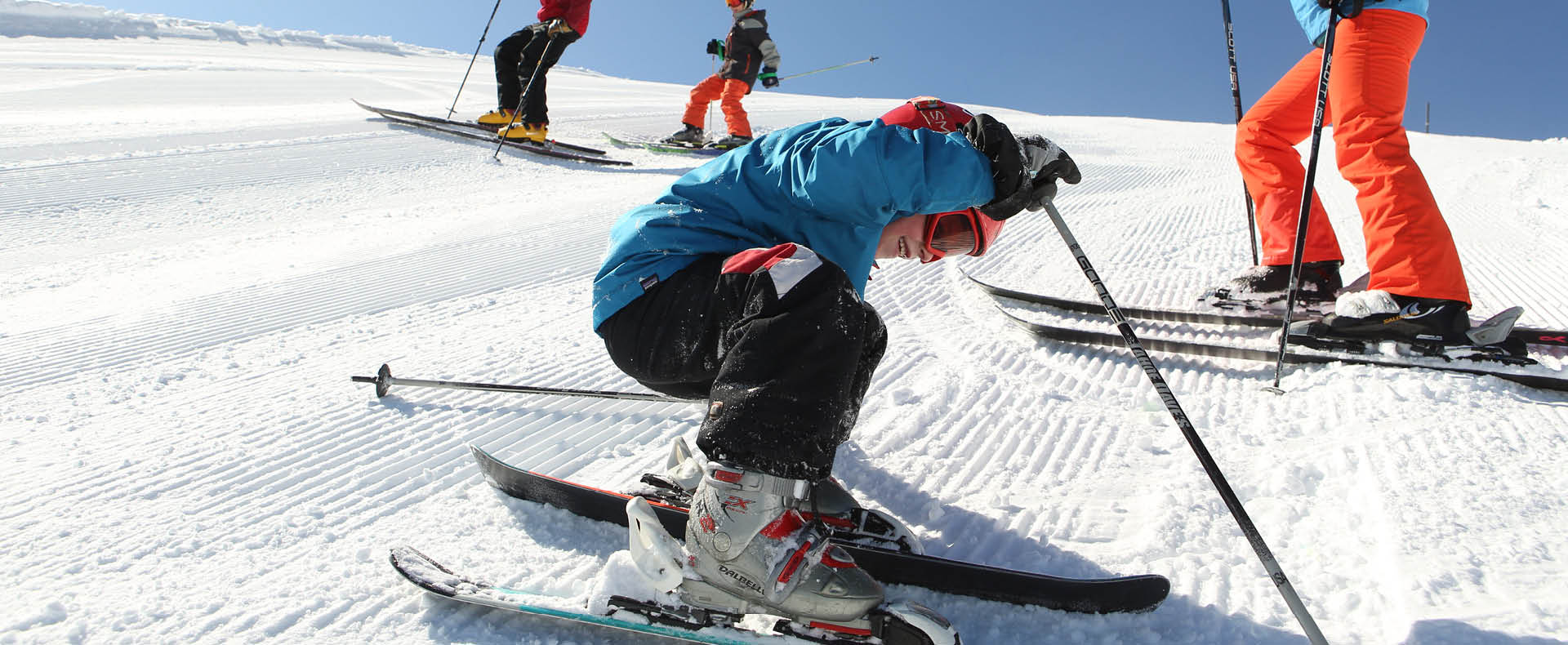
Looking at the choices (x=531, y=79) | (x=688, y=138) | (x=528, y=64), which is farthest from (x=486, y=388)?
(x=688, y=138)

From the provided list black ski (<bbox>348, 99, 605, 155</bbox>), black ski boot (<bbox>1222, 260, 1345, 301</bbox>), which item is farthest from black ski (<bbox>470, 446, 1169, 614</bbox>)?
black ski (<bbox>348, 99, 605, 155</bbox>)

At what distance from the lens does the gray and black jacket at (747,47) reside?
998 cm

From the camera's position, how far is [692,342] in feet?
5.34

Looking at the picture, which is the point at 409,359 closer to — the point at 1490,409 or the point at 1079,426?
the point at 1079,426

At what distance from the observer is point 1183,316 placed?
11.4 ft

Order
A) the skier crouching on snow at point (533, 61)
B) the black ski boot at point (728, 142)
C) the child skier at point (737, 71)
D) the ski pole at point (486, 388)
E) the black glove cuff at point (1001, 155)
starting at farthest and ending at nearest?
the child skier at point (737, 71) → the black ski boot at point (728, 142) → the skier crouching on snow at point (533, 61) → the ski pole at point (486, 388) → the black glove cuff at point (1001, 155)

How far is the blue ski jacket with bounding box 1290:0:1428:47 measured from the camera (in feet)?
9.25

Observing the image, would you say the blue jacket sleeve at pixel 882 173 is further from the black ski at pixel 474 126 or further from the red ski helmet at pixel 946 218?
the black ski at pixel 474 126

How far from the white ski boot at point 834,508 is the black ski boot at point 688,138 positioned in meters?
7.75

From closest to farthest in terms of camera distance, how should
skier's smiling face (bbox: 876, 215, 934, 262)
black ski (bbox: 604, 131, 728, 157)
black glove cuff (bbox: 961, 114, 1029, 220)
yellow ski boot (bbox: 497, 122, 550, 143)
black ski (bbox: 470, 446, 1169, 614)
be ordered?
black ski (bbox: 470, 446, 1169, 614), black glove cuff (bbox: 961, 114, 1029, 220), skier's smiling face (bbox: 876, 215, 934, 262), yellow ski boot (bbox: 497, 122, 550, 143), black ski (bbox: 604, 131, 728, 157)

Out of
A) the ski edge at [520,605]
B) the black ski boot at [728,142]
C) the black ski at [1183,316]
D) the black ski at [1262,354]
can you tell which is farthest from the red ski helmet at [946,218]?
the black ski boot at [728,142]

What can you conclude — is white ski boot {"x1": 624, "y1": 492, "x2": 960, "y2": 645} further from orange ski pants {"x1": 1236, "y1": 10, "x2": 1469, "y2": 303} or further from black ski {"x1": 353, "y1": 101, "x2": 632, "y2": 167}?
black ski {"x1": 353, "y1": 101, "x2": 632, "y2": 167}

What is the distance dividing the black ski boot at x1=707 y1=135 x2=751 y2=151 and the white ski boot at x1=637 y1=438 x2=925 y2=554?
7.65 metres

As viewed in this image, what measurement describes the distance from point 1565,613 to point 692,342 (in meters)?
1.61
